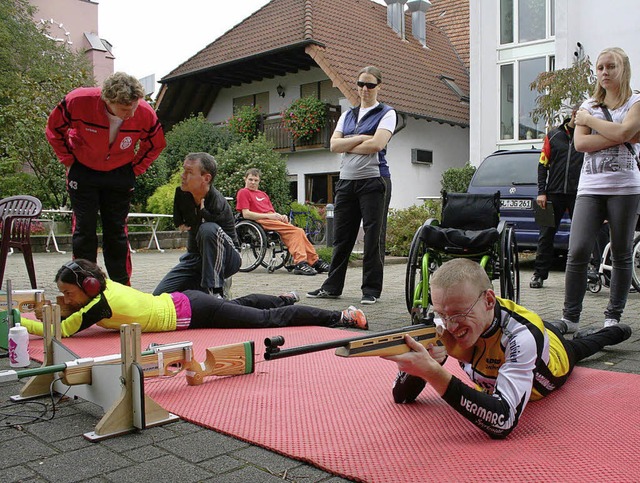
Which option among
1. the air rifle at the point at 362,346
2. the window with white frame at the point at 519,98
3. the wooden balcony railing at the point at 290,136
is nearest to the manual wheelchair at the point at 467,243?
the air rifle at the point at 362,346

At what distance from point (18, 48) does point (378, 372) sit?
105ft

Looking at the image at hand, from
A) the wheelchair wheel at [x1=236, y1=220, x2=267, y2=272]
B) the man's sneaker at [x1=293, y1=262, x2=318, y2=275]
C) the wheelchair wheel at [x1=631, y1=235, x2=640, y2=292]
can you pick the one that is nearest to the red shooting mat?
the wheelchair wheel at [x1=631, y1=235, x2=640, y2=292]

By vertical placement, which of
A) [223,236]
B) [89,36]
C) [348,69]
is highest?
[89,36]

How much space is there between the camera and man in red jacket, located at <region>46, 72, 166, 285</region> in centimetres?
479

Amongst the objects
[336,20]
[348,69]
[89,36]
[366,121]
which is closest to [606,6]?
[348,69]

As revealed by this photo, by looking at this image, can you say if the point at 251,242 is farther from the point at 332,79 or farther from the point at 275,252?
the point at 332,79

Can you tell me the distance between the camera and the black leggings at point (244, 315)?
Result: 4504 mm

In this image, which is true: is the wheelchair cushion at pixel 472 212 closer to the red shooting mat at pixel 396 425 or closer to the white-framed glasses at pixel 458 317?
the red shooting mat at pixel 396 425

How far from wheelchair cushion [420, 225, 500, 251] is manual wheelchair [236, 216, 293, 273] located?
5.03m

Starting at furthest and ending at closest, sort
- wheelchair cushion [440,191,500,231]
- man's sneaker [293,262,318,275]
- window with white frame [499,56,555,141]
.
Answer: window with white frame [499,56,555,141] < man's sneaker [293,262,318,275] < wheelchair cushion [440,191,500,231]

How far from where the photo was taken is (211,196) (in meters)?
5.51

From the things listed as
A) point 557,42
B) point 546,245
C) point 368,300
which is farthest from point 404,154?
point 368,300

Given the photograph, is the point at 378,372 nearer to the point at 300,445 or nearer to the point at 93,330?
the point at 300,445

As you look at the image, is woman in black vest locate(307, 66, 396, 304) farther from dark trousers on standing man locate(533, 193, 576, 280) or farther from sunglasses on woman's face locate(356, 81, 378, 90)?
dark trousers on standing man locate(533, 193, 576, 280)
